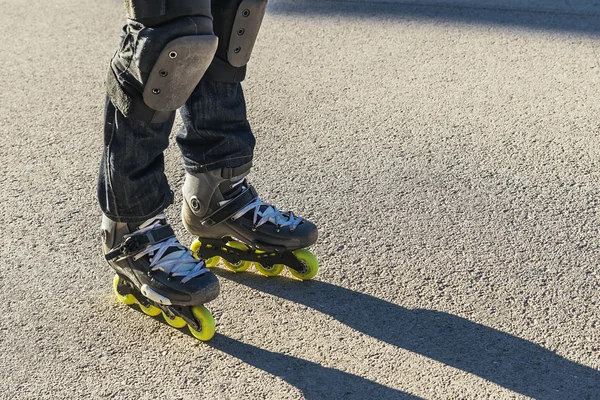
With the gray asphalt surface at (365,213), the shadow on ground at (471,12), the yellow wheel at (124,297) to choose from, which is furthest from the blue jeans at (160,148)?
the shadow on ground at (471,12)

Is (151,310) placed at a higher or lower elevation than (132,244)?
lower

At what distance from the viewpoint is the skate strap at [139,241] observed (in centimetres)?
232

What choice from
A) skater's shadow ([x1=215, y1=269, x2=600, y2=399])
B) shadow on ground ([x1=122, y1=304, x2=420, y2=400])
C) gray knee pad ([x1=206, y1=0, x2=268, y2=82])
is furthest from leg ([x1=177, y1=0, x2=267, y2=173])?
shadow on ground ([x1=122, y1=304, x2=420, y2=400])

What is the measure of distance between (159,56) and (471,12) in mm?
3064

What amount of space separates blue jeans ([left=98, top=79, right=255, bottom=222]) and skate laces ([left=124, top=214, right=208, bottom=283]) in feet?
0.15

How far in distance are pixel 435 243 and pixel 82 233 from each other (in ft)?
3.69

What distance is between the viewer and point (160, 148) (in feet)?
7.37

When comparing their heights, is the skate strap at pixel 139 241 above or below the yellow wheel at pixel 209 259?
above

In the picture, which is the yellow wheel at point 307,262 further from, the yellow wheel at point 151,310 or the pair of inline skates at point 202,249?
the yellow wheel at point 151,310

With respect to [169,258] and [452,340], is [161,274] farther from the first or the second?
[452,340]

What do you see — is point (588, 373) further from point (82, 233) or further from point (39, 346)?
point (82, 233)

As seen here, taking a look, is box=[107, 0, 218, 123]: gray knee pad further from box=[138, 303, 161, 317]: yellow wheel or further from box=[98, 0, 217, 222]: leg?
box=[138, 303, 161, 317]: yellow wheel

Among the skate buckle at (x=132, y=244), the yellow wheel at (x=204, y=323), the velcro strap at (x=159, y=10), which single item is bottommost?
the yellow wheel at (x=204, y=323)

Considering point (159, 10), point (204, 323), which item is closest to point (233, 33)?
point (159, 10)
